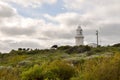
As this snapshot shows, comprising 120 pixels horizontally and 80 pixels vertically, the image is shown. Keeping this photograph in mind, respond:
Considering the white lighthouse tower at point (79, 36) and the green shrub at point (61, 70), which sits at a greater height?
the white lighthouse tower at point (79, 36)

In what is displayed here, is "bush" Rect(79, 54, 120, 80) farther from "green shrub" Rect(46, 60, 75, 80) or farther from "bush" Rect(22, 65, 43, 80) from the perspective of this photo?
"bush" Rect(22, 65, 43, 80)

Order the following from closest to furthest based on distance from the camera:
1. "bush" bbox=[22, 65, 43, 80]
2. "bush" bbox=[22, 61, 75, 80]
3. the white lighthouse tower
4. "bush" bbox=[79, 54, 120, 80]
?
"bush" bbox=[79, 54, 120, 80] → "bush" bbox=[22, 61, 75, 80] → "bush" bbox=[22, 65, 43, 80] → the white lighthouse tower

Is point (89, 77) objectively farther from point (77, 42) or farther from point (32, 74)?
point (77, 42)

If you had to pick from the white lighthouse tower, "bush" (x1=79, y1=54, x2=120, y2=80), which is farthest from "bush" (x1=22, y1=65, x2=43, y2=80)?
the white lighthouse tower

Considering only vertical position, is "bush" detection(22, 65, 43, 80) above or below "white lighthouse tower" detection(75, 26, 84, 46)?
below

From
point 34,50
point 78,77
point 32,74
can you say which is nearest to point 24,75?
point 32,74

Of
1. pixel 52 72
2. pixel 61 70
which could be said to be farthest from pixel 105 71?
pixel 61 70

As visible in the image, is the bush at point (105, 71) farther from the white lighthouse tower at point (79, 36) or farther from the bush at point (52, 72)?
the white lighthouse tower at point (79, 36)

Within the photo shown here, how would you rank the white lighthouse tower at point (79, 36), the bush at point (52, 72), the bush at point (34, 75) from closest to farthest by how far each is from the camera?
the bush at point (52, 72) → the bush at point (34, 75) → the white lighthouse tower at point (79, 36)

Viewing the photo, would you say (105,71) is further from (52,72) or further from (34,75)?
(34,75)

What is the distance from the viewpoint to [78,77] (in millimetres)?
13805

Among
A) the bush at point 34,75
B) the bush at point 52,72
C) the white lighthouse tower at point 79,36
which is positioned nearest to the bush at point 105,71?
the bush at point 52,72

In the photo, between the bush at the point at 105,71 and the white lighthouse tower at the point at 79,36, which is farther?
the white lighthouse tower at the point at 79,36

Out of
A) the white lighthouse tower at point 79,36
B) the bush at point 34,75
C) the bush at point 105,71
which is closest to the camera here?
the bush at point 105,71
